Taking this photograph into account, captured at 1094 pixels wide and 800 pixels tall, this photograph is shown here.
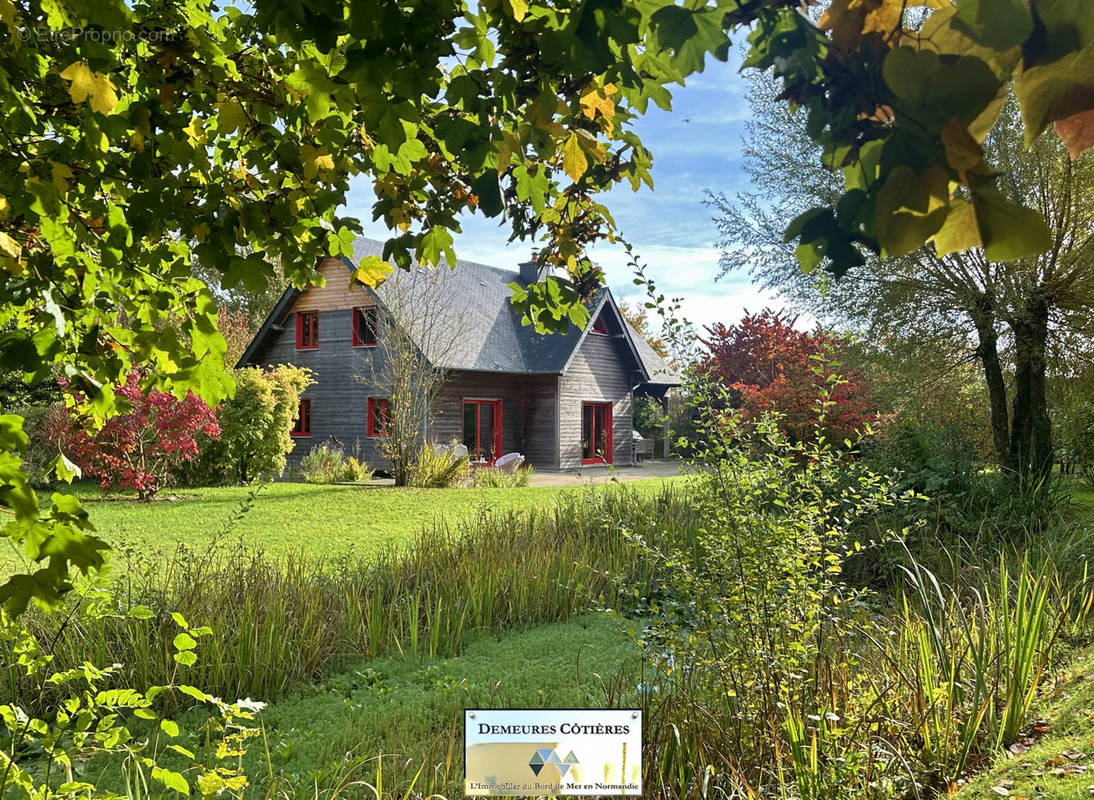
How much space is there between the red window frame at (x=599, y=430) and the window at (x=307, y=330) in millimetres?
7812

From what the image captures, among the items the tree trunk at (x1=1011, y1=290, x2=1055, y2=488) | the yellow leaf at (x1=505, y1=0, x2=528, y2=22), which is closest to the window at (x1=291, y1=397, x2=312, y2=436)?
the tree trunk at (x1=1011, y1=290, x2=1055, y2=488)

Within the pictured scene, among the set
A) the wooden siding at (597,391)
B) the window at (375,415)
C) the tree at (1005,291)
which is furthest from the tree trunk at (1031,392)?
the window at (375,415)

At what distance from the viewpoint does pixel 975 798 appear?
255 centimetres

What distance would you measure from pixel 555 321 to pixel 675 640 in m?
1.49

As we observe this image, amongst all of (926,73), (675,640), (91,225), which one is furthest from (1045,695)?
(91,225)

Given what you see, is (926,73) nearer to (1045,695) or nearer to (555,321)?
(555,321)

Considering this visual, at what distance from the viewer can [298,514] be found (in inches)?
430

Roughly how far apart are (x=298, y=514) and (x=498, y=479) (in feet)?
16.2

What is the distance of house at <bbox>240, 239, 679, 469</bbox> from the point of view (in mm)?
18703

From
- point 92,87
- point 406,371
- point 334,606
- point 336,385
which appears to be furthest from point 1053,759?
point 336,385

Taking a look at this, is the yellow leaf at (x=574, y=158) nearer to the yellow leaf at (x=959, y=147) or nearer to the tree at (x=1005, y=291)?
the yellow leaf at (x=959, y=147)

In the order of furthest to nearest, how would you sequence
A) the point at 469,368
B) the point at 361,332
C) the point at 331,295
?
the point at 331,295 → the point at 361,332 → the point at 469,368

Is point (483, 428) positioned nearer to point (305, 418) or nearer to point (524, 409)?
point (524, 409)

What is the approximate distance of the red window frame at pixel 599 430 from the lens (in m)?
21.9
